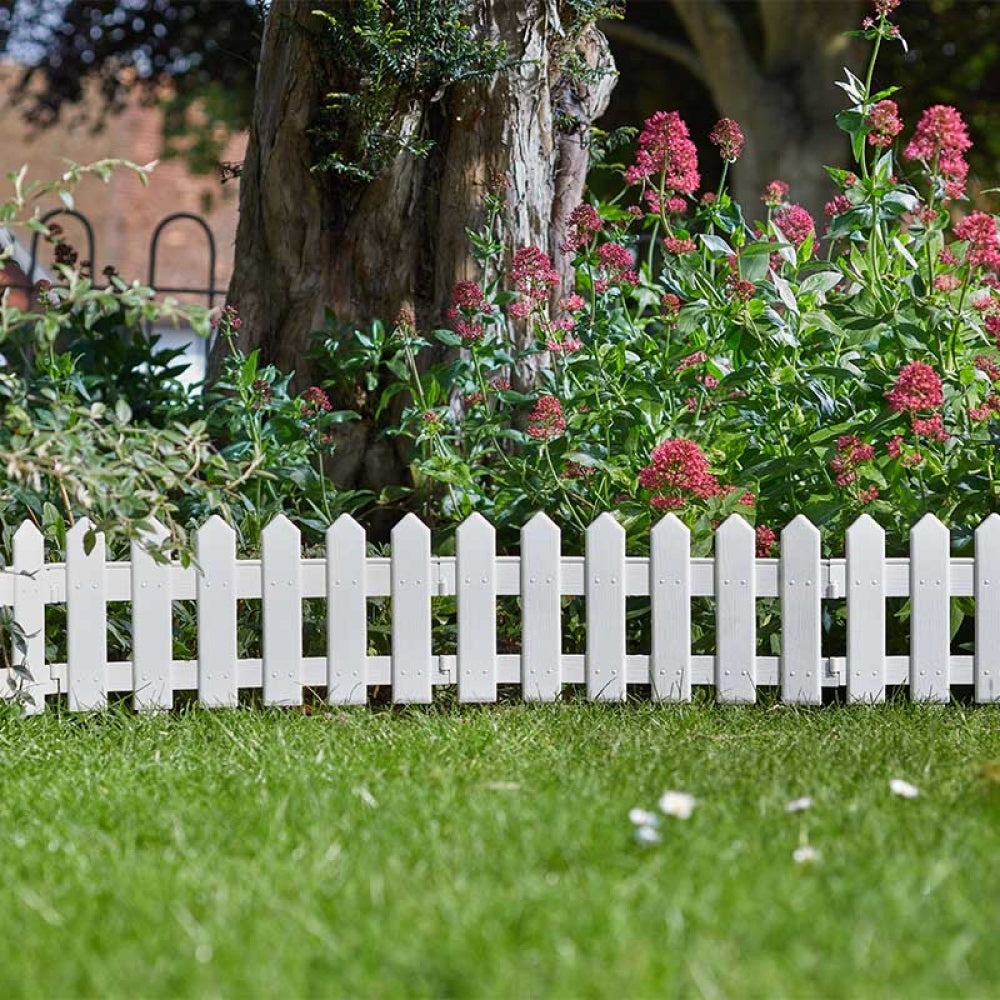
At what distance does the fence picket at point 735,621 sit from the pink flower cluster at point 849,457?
→ 11.8 inches

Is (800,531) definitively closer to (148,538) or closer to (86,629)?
(148,538)

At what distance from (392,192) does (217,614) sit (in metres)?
1.80

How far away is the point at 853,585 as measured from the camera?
412cm

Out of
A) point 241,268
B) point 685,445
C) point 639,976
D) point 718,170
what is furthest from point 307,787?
point 718,170

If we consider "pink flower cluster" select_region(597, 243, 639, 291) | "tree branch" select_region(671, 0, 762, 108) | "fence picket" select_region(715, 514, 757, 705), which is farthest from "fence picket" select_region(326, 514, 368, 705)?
"tree branch" select_region(671, 0, 762, 108)

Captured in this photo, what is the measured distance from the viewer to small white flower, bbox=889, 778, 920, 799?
275 centimetres

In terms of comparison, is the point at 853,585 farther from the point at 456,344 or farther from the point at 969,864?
the point at 969,864

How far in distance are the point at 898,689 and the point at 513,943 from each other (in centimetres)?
252

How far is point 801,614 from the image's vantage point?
4.14 metres

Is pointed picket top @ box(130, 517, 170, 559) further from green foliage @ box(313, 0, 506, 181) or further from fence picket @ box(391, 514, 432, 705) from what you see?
green foliage @ box(313, 0, 506, 181)

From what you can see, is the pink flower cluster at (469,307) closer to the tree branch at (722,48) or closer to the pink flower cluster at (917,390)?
the pink flower cluster at (917,390)

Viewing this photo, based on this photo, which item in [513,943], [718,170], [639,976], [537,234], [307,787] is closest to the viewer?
[639,976]

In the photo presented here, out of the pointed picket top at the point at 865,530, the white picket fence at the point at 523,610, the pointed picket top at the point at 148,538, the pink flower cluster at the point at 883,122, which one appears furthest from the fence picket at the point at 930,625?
the pointed picket top at the point at 148,538

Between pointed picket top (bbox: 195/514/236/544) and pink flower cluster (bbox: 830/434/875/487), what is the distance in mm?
1693
